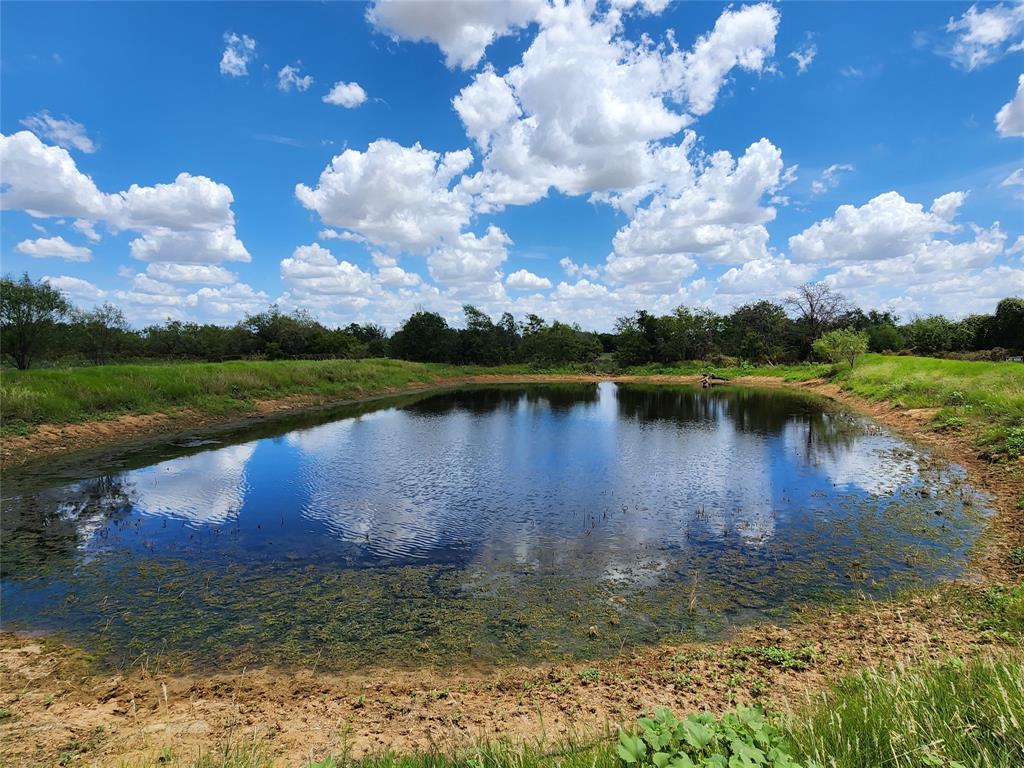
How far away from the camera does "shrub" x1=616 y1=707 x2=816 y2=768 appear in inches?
125

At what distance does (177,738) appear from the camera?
5703 mm

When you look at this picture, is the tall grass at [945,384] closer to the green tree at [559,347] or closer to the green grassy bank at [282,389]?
the green grassy bank at [282,389]

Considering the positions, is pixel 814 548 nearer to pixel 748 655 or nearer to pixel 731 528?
pixel 731 528

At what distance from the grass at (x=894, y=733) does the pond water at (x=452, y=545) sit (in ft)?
11.4

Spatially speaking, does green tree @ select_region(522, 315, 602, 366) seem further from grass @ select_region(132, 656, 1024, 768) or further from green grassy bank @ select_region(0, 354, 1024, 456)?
grass @ select_region(132, 656, 1024, 768)

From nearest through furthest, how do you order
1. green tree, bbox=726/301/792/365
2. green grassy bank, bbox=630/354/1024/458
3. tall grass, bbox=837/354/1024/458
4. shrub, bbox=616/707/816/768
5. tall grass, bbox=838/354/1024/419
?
shrub, bbox=616/707/816/768 → tall grass, bbox=837/354/1024/458 → green grassy bank, bbox=630/354/1024/458 → tall grass, bbox=838/354/1024/419 → green tree, bbox=726/301/792/365

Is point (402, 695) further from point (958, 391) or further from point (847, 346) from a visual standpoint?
point (847, 346)

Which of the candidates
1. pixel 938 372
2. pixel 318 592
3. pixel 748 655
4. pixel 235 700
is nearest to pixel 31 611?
pixel 318 592

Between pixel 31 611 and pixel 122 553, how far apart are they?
2.73 m

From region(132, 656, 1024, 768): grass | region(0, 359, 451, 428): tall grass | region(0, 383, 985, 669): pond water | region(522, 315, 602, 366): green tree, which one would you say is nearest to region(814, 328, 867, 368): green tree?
region(0, 383, 985, 669): pond water

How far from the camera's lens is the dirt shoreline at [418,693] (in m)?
5.64

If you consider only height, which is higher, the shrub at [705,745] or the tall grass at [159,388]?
the tall grass at [159,388]

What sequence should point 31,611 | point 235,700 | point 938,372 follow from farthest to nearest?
point 938,372 < point 31,611 < point 235,700

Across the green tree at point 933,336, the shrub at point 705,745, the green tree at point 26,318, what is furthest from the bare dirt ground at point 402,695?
the green tree at point 933,336
